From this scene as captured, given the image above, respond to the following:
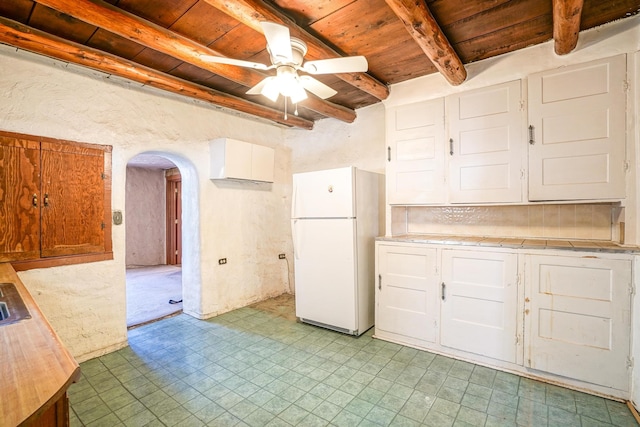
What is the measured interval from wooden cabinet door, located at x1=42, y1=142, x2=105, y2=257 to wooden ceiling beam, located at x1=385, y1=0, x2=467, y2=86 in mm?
2759

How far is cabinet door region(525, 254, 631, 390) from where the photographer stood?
2035 mm

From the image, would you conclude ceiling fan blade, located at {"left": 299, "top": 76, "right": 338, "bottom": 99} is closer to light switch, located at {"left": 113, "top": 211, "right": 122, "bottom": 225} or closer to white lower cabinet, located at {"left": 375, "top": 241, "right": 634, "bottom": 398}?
white lower cabinet, located at {"left": 375, "top": 241, "right": 634, "bottom": 398}

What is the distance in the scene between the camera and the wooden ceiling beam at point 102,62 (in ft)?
6.86

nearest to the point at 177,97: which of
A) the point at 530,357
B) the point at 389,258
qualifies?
the point at 389,258

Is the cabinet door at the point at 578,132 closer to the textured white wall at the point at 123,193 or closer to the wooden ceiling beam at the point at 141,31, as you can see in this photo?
the wooden ceiling beam at the point at 141,31

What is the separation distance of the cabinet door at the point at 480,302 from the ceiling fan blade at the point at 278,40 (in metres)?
2.05

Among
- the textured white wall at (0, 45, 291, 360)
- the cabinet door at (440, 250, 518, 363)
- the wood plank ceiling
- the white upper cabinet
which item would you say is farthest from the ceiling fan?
the cabinet door at (440, 250, 518, 363)

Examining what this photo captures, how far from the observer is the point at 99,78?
9.00 feet

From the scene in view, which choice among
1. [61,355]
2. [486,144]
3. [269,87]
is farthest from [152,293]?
[486,144]

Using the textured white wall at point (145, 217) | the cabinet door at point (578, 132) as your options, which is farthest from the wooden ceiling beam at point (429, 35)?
the textured white wall at point (145, 217)

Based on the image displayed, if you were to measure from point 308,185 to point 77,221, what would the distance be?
2.15m

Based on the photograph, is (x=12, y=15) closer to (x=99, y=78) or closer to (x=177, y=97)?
(x=99, y=78)

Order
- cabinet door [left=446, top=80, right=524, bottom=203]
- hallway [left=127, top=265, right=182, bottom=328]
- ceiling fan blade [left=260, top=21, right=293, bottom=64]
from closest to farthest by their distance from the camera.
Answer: ceiling fan blade [left=260, top=21, right=293, bottom=64] → cabinet door [left=446, top=80, right=524, bottom=203] → hallway [left=127, top=265, right=182, bottom=328]

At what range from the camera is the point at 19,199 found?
7.64 feet
